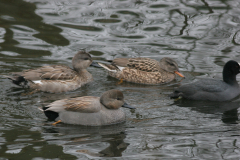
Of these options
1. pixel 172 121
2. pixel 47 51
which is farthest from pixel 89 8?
pixel 172 121

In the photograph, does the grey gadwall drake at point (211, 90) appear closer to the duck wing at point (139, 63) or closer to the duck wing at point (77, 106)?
the duck wing at point (139, 63)

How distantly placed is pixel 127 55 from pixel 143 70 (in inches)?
49.0

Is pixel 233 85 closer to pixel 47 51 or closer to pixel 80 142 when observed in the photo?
pixel 80 142

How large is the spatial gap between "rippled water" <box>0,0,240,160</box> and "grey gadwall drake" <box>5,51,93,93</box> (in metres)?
0.23

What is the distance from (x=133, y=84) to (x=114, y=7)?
16.2 feet

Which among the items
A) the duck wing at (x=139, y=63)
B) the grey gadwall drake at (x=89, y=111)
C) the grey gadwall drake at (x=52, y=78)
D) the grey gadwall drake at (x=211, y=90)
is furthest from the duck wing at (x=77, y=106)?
the duck wing at (x=139, y=63)

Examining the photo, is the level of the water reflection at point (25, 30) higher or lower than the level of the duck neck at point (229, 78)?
higher

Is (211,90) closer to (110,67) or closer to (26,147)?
(110,67)

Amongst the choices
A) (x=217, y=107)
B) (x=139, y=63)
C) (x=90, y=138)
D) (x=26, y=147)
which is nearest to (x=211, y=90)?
(x=217, y=107)

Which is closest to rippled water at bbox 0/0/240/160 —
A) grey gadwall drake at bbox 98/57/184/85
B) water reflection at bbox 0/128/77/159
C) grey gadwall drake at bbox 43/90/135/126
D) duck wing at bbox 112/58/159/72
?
water reflection at bbox 0/128/77/159

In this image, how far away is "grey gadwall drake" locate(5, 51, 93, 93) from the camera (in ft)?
32.5

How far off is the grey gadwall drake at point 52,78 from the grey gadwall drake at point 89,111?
7.16ft

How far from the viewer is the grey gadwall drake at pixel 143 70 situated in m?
11.0

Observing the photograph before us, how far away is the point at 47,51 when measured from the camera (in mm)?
12172
